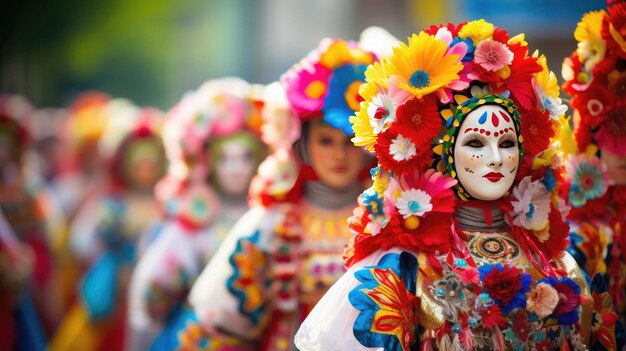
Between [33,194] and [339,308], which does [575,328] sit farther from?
[33,194]

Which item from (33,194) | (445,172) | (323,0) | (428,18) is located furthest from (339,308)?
(323,0)

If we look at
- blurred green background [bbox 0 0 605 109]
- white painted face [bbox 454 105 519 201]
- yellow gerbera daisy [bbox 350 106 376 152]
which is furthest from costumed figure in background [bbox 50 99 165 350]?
blurred green background [bbox 0 0 605 109]

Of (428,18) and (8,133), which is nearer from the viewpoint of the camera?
(8,133)

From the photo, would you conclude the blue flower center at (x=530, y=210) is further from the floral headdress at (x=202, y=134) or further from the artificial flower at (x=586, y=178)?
the floral headdress at (x=202, y=134)

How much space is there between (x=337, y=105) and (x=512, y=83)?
136 cm

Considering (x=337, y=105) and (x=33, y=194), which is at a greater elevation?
(x=337, y=105)

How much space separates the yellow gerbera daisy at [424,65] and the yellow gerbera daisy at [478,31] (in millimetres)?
147

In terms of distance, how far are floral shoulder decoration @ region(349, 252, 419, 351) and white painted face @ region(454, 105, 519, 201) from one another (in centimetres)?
39

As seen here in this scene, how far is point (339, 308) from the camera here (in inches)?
156

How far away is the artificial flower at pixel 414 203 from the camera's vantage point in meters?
4.02

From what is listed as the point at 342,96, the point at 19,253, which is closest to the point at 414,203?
the point at 342,96

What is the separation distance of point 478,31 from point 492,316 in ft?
3.57

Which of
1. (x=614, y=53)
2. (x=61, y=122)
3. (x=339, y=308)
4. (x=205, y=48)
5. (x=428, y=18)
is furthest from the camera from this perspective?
(x=205, y=48)

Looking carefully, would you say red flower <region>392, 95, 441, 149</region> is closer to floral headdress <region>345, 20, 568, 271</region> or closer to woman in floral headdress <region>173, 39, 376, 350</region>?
floral headdress <region>345, 20, 568, 271</region>
